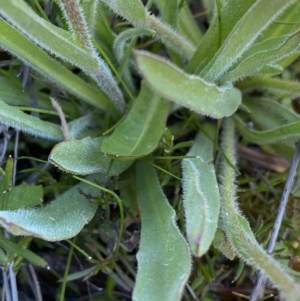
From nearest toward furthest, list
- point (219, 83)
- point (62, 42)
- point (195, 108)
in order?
point (195, 108) < point (62, 42) < point (219, 83)

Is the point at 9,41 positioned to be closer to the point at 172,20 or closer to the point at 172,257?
the point at 172,20

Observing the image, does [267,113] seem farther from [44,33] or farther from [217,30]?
[44,33]

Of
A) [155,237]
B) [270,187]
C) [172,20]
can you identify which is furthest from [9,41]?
[270,187]

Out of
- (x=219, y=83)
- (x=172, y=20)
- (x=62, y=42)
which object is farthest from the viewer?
(x=172, y=20)

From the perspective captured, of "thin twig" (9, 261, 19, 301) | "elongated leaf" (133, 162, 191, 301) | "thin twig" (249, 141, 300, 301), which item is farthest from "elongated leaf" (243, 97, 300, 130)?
"thin twig" (9, 261, 19, 301)

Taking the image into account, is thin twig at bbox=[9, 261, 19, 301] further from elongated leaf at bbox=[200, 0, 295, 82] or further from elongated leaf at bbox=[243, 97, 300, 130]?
elongated leaf at bbox=[243, 97, 300, 130]

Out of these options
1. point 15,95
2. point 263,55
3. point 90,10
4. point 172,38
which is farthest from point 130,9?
point 15,95

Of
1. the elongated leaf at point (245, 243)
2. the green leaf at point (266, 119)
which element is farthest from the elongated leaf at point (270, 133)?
the elongated leaf at point (245, 243)
